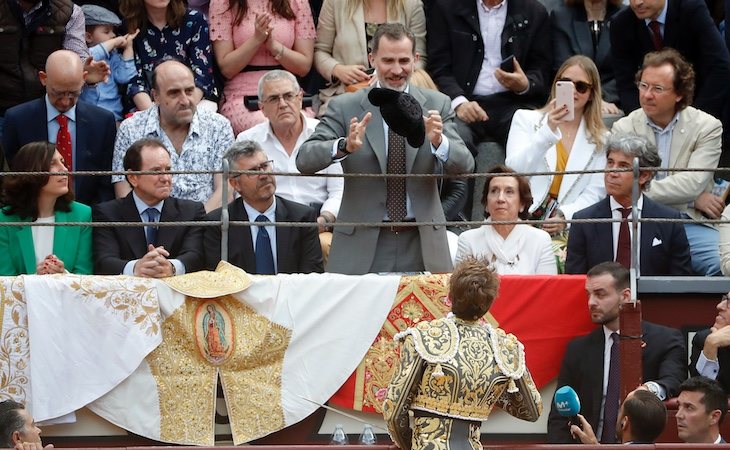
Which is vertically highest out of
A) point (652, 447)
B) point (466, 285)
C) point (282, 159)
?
point (282, 159)

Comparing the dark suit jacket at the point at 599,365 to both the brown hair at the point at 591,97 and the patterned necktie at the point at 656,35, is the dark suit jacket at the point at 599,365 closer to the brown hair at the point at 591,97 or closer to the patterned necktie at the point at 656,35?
the brown hair at the point at 591,97

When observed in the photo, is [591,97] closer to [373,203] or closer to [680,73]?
[680,73]

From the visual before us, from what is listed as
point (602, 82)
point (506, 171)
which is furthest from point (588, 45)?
point (506, 171)

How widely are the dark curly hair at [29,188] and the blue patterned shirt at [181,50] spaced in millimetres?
2294

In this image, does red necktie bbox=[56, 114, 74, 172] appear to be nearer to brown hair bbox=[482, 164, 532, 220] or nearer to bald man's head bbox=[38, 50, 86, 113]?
bald man's head bbox=[38, 50, 86, 113]

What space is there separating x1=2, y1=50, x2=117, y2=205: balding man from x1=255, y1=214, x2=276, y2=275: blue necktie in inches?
59.7

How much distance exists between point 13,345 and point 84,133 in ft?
7.20

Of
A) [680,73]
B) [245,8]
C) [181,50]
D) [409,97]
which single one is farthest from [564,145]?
[181,50]

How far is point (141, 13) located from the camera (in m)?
11.7

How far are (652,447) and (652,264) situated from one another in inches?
72.3

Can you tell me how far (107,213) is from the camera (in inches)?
368

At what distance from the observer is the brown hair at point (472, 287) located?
7051 mm

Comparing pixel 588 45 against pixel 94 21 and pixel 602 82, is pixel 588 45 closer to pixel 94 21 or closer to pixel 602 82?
pixel 602 82

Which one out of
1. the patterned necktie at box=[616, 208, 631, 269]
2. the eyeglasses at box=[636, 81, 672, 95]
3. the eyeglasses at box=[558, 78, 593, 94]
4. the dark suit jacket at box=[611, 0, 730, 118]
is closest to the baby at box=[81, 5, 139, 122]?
the eyeglasses at box=[558, 78, 593, 94]
